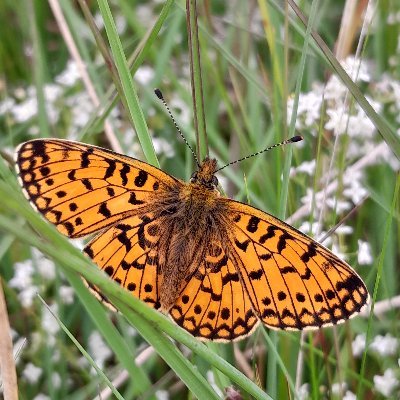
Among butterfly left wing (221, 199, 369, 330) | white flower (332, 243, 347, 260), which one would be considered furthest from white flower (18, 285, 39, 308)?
white flower (332, 243, 347, 260)

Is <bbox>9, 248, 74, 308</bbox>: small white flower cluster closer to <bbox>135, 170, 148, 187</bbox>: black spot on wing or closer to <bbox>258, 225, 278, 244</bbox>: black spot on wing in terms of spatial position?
<bbox>135, 170, 148, 187</bbox>: black spot on wing

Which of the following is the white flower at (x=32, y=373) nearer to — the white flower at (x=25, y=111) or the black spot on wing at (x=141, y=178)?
the black spot on wing at (x=141, y=178)

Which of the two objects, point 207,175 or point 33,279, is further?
point 33,279

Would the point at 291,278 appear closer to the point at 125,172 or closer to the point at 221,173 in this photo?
the point at 125,172

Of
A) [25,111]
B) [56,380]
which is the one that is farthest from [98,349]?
[25,111]

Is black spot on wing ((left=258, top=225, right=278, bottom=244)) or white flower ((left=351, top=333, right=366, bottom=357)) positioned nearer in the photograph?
black spot on wing ((left=258, top=225, right=278, bottom=244))

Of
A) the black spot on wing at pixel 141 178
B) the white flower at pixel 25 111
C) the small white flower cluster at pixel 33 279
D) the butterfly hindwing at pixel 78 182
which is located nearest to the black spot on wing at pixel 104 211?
the butterfly hindwing at pixel 78 182

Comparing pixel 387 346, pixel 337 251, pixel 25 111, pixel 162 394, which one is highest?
pixel 25 111
